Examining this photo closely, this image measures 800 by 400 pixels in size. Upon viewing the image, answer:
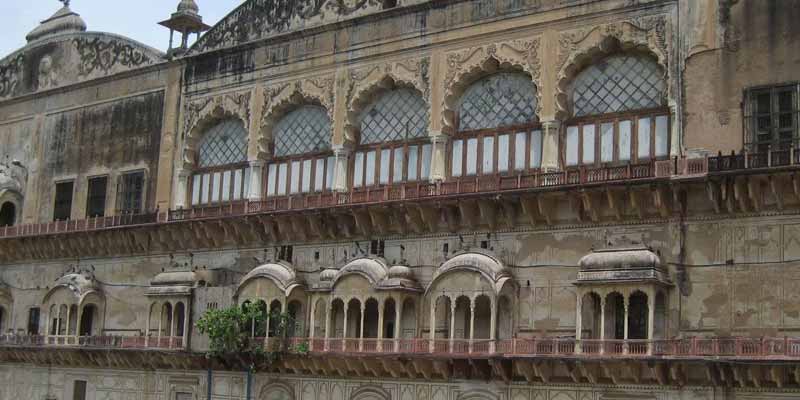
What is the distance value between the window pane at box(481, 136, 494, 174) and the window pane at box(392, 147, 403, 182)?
228 centimetres

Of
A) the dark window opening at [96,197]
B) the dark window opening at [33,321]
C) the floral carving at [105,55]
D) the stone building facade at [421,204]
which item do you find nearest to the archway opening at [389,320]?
the stone building facade at [421,204]

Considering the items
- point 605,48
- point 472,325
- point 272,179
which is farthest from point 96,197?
point 605,48

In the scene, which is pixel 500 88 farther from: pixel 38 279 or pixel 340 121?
pixel 38 279

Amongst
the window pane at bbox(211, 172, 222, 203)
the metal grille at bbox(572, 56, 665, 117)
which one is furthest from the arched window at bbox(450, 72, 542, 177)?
the window pane at bbox(211, 172, 222, 203)

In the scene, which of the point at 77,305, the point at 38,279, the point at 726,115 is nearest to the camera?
the point at 726,115

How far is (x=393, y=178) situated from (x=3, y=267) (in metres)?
15.2

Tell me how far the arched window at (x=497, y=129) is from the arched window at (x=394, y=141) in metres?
0.95

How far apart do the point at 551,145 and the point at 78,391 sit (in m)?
15.8

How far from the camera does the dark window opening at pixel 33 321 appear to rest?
109 ft

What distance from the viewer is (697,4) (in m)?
21.8

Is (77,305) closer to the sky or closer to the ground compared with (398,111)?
closer to the ground

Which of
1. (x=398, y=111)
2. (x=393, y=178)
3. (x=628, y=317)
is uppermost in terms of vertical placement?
(x=398, y=111)

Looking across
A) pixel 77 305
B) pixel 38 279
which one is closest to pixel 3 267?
pixel 38 279

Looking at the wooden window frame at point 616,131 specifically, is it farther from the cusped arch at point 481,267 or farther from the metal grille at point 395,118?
the metal grille at point 395,118
